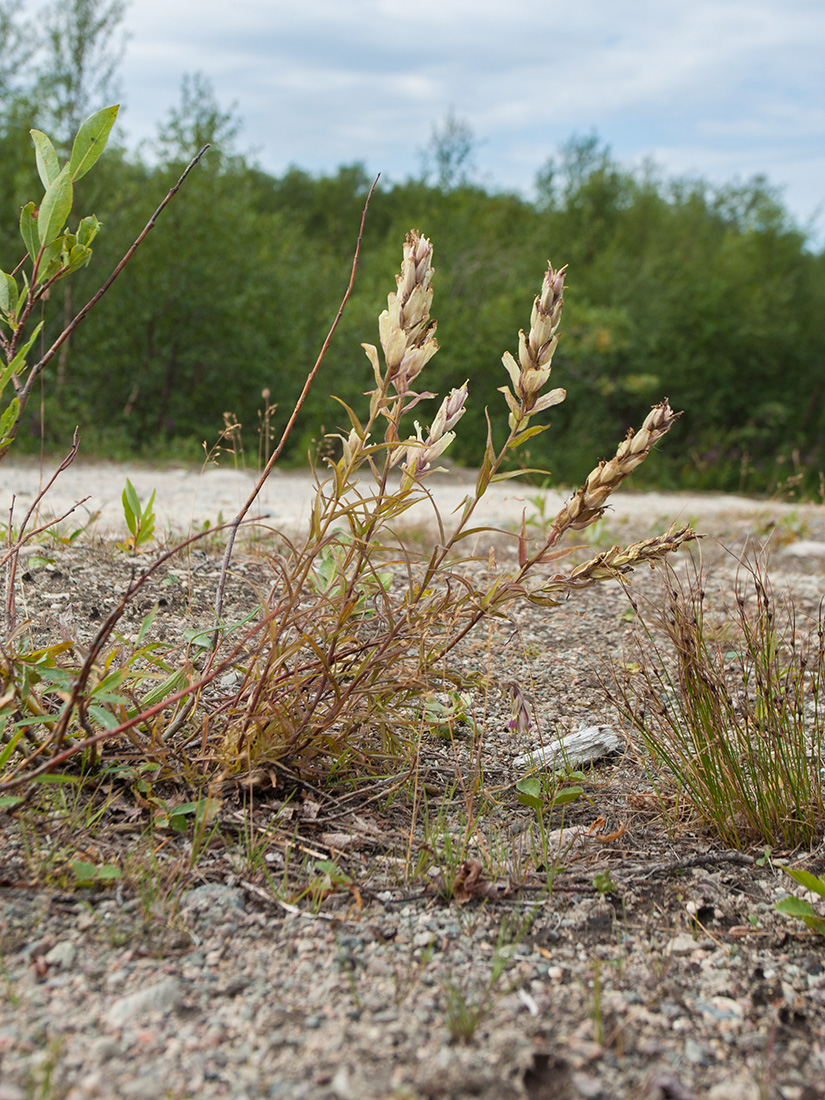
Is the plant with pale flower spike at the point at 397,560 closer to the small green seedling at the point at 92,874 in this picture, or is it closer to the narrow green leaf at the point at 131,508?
the small green seedling at the point at 92,874

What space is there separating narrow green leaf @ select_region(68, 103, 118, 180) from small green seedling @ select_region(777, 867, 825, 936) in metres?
2.01

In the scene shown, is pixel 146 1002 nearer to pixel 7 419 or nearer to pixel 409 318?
pixel 7 419

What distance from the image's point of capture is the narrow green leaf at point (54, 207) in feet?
5.54

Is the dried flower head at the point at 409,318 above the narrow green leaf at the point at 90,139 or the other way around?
the other way around

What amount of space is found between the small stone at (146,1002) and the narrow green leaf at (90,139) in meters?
1.55

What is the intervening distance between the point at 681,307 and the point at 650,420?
16.9m

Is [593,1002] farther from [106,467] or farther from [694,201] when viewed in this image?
[694,201]

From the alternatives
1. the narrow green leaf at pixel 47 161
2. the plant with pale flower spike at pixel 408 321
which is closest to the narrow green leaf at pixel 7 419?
the narrow green leaf at pixel 47 161

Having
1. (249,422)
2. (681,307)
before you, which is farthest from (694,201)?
(249,422)

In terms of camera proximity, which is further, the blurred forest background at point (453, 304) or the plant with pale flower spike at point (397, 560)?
the blurred forest background at point (453, 304)

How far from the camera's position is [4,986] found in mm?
1387

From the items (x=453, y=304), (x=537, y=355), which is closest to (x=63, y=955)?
(x=537, y=355)

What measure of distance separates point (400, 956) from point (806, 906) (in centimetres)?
83

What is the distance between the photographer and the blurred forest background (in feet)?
33.5
